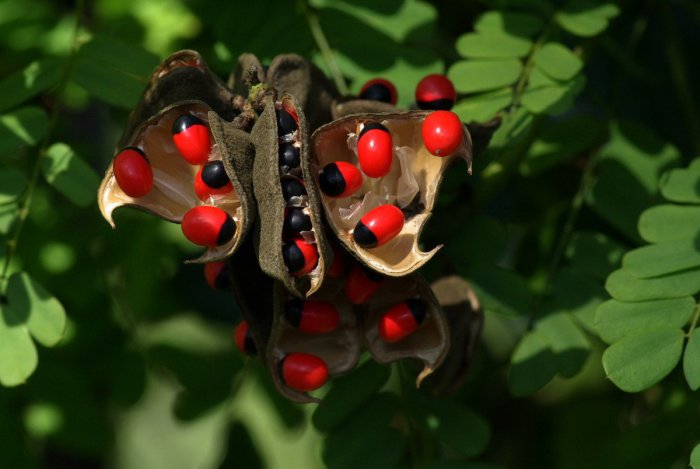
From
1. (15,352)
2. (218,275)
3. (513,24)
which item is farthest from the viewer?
(513,24)

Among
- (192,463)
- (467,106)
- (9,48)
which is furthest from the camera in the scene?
(192,463)

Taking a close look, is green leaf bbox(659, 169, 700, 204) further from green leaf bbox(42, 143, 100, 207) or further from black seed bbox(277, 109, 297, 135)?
green leaf bbox(42, 143, 100, 207)

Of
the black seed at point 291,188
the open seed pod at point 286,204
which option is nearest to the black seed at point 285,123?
the open seed pod at point 286,204

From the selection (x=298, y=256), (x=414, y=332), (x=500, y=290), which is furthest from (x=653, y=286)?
(x=298, y=256)

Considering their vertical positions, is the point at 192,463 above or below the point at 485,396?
below

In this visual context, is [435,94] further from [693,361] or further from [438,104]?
[693,361]

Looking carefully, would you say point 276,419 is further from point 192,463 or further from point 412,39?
point 192,463

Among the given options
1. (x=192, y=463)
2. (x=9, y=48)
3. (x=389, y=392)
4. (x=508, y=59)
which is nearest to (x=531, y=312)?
(x=389, y=392)
